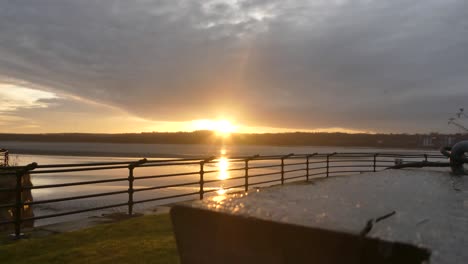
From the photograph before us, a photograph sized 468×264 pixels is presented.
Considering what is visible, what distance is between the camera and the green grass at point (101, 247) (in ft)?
15.1

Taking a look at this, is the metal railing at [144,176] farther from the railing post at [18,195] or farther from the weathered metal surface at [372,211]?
the weathered metal surface at [372,211]

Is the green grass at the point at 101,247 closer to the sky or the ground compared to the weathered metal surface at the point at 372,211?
closer to the ground

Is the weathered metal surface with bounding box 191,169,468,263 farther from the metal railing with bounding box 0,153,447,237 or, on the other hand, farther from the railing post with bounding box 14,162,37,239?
the railing post with bounding box 14,162,37,239

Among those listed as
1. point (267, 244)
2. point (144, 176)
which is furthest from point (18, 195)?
point (267, 244)

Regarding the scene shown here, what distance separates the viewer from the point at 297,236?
143 cm

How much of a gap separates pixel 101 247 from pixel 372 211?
4.23m

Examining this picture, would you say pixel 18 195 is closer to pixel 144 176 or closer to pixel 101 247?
pixel 101 247

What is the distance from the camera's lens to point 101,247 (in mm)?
5047

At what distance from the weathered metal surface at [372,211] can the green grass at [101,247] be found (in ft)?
9.40

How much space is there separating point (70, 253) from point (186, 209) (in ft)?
12.1

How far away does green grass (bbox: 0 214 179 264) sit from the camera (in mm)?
4613

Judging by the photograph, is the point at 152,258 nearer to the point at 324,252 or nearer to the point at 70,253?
the point at 70,253

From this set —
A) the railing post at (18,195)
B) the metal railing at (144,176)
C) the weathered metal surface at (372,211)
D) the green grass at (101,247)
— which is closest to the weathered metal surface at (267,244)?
the weathered metal surface at (372,211)

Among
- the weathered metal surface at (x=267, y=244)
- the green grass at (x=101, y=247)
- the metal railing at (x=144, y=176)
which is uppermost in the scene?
the weathered metal surface at (x=267, y=244)
